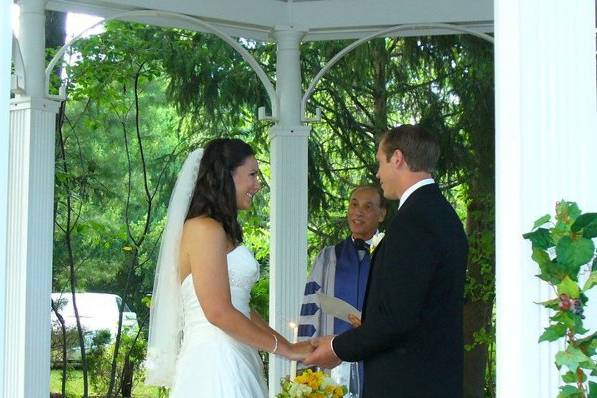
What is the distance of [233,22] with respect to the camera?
23.6 ft

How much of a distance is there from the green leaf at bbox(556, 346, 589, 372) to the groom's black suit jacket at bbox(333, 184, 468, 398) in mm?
1166

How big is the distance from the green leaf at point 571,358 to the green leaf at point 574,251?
0.22 meters

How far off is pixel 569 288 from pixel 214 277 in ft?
7.19

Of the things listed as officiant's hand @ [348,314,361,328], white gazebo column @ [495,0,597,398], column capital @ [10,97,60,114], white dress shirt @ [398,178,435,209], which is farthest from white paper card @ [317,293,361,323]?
white gazebo column @ [495,0,597,398]

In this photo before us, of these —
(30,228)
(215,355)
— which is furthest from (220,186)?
(30,228)

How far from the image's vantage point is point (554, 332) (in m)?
2.90

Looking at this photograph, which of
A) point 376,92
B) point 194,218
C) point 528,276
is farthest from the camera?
point 376,92

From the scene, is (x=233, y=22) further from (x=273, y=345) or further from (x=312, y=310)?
(x=273, y=345)

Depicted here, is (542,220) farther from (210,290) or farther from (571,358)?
(210,290)

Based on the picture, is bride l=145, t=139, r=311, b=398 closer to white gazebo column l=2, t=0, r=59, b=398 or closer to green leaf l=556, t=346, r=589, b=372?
white gazebo column l=2, t=0, r=59, b=398

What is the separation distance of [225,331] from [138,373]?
9401mm

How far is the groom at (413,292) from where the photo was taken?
4.00m

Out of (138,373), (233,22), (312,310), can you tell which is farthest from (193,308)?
(138,373)

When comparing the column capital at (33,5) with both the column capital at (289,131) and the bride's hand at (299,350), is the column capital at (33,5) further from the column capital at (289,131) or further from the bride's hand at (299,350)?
the bride's hand at (299,350)
